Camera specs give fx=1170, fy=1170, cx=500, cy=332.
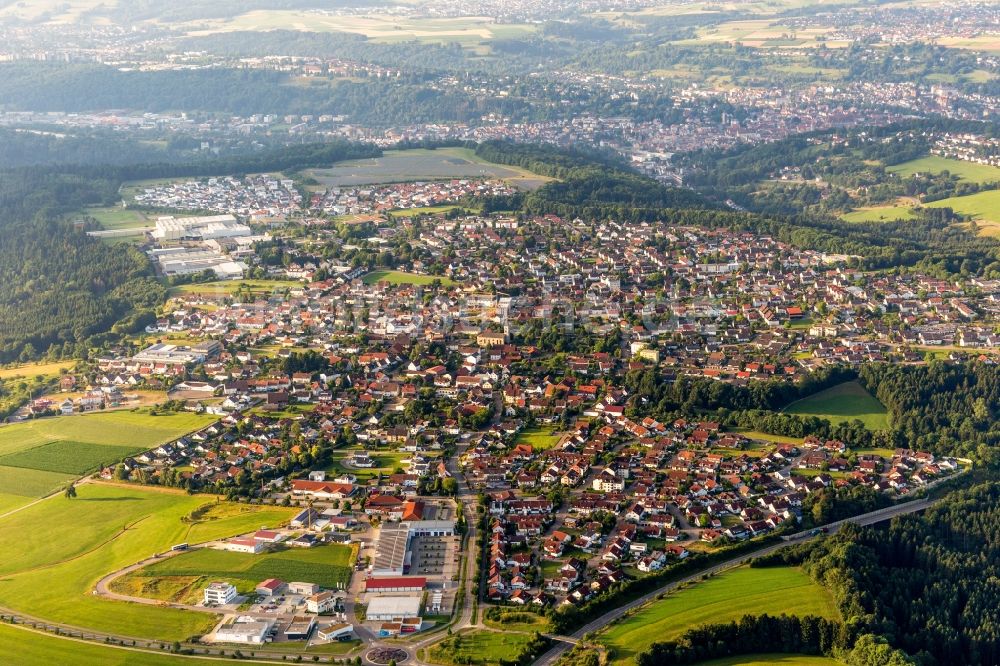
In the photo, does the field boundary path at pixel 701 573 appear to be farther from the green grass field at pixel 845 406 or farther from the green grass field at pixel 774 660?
the green grass field at pixel 845 406

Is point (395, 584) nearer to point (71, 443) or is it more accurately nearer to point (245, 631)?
point (245, 631)

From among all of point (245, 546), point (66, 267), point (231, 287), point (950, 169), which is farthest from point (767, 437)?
point (950, 169)

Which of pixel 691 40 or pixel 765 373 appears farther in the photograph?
pixel 691 40

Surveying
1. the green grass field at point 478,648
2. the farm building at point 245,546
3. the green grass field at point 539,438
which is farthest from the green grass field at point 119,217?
the green grass field at point 478,648

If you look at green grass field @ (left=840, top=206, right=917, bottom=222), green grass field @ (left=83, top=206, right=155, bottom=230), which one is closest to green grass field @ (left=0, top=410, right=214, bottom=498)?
green grass field @ (left=83, top=206, right=155, bottom=230)

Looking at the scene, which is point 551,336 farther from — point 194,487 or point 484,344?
point 194,487

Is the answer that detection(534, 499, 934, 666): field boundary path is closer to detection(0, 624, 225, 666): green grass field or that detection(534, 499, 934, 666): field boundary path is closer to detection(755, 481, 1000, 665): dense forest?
detection(755, 481, 1000, 665): dense forest

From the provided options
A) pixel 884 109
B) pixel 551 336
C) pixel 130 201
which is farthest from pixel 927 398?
pixel 884 109
